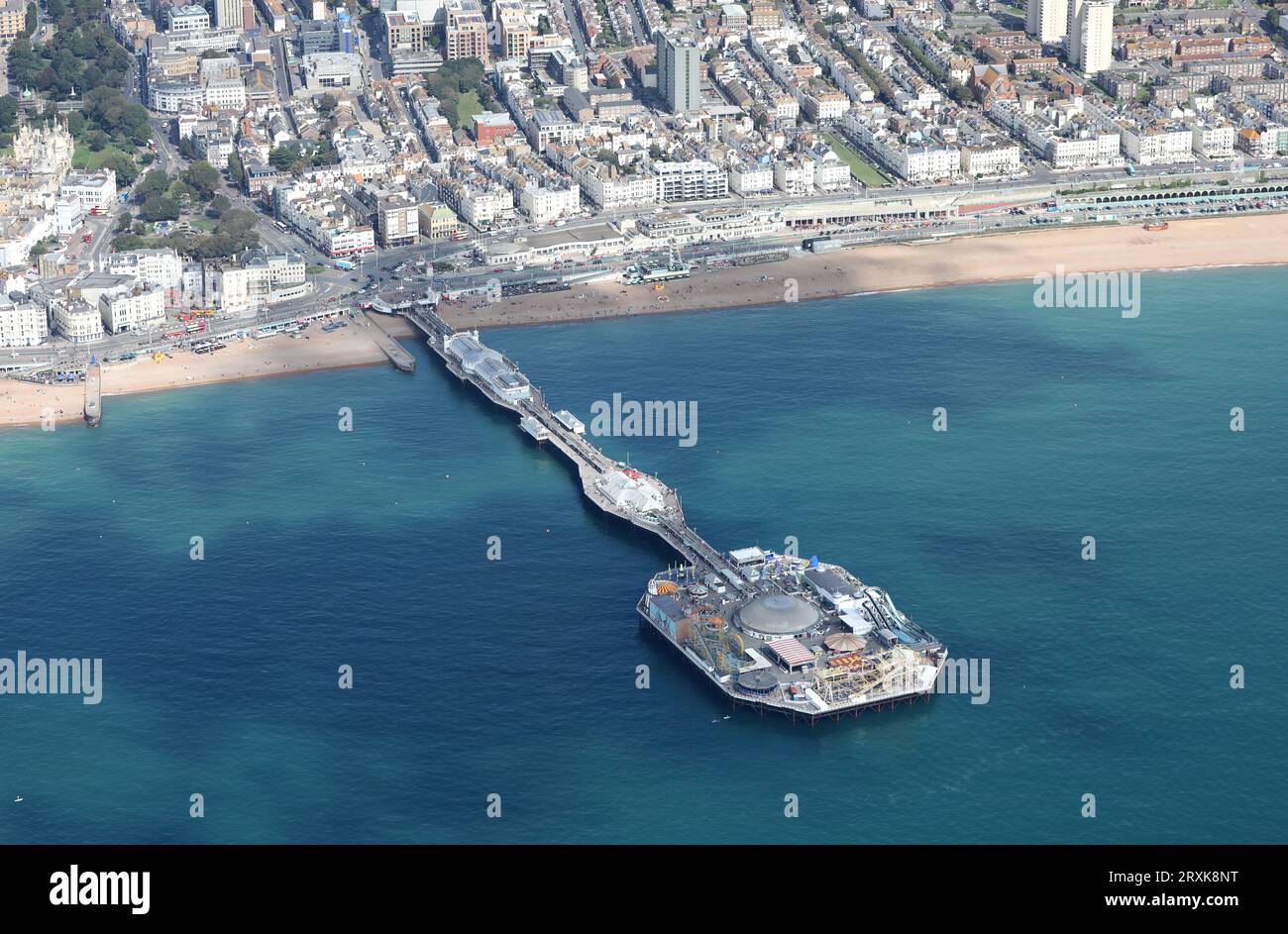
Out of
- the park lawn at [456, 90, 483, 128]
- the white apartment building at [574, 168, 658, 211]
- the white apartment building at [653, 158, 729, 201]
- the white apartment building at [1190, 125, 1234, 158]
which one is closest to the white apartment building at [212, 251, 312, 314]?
the white apartment building at [574, 168, 658, 211]

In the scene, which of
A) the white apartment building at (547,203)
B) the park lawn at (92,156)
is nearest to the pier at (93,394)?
the white apartment building at (547,203)

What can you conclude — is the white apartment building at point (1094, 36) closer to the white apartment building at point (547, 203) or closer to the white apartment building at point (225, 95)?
the white apartment building at point (547, 203)

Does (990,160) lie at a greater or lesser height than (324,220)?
greater

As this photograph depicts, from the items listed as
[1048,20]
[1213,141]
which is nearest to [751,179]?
[1213,141]

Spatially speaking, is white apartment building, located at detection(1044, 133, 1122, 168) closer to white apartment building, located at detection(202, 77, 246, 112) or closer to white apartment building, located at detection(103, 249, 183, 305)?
white apartment building, located at detection(202, 77, 246, 112)

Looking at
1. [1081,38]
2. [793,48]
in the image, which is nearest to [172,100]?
[793,48]

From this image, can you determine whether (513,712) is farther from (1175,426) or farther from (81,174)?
(81,174)

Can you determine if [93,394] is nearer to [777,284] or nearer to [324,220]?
[324,220]
